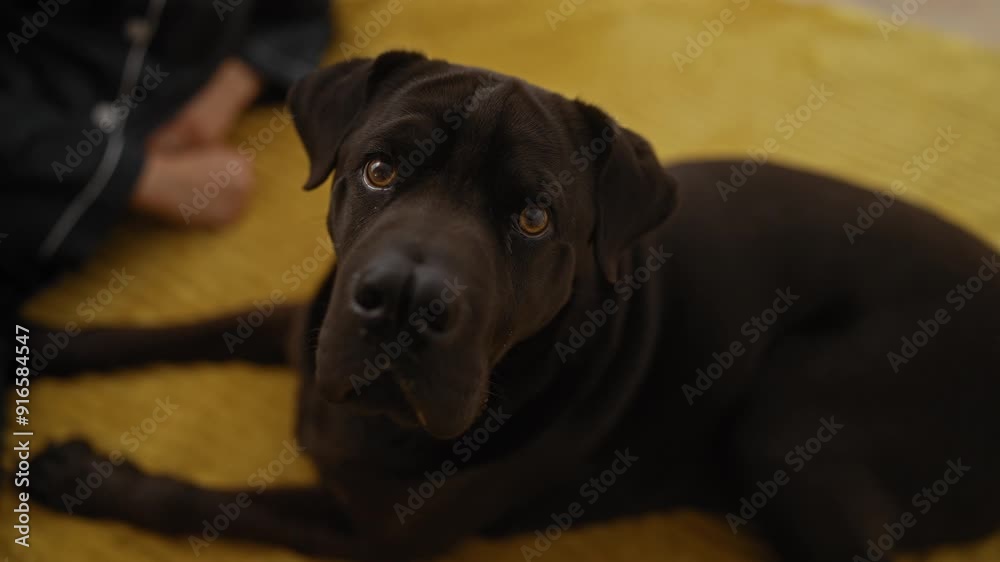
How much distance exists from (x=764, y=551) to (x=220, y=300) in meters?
1.30

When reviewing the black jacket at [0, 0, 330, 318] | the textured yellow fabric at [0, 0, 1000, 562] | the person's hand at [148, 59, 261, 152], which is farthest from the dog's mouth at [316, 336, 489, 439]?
the person's hand at [148, 59, 261, 152]

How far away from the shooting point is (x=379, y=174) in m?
1.25

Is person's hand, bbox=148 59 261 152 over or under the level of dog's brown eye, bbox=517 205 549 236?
under

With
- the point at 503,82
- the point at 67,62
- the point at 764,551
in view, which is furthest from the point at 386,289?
the point at 67,62

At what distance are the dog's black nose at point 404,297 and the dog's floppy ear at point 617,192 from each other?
33 cm

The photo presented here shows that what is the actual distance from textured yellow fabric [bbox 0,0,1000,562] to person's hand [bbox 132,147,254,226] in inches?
1.9

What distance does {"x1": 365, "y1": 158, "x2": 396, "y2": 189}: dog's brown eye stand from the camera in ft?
4.09

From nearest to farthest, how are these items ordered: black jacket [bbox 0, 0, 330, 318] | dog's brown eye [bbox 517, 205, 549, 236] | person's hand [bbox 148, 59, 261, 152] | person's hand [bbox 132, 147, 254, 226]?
dog's brown eye [bbox 517, 205, 549, 236] → black jacket [bbox 0, 0, 330, 318] → person's hand [bbox 132, 147, 254, 226] → person's hand [bbox 148, 59, 261, 152]

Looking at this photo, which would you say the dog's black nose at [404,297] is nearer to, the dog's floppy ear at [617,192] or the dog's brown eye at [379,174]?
the dog's brown eye at [379,174]

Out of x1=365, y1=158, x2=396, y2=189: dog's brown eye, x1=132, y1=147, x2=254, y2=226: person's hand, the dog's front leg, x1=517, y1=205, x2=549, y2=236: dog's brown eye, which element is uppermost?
x1=365, y1=158, x2=396, y2=189: dog's brown eye

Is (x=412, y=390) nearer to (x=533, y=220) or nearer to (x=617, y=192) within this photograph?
(x=533, y=220)

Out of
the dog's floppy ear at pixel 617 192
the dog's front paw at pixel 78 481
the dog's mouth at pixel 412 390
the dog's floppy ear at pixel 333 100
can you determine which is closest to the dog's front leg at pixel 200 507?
the dog's front paw at pixel 78 481

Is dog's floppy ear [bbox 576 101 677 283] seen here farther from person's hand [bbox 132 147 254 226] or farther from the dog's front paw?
person's hand [bbox 132 147 254 226]

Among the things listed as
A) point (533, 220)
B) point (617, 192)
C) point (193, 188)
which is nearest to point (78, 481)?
point (193, 188)
